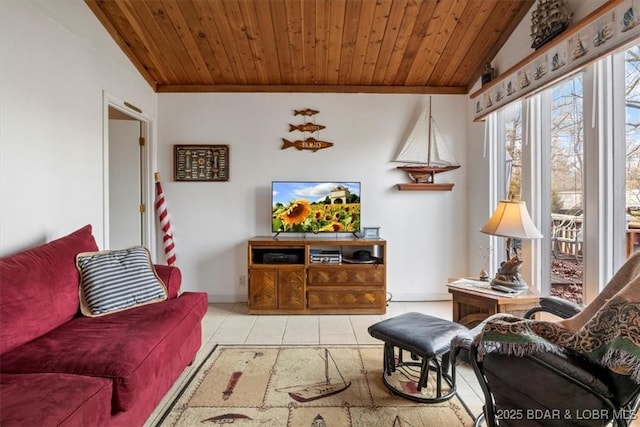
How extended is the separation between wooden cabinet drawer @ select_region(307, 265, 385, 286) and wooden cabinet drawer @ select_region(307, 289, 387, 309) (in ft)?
0.30

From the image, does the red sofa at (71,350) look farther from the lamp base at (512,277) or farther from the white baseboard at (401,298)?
the lamp base at (512,277)

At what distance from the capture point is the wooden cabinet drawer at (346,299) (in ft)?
11.3

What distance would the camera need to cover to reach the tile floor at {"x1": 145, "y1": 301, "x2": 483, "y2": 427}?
9.05 ft

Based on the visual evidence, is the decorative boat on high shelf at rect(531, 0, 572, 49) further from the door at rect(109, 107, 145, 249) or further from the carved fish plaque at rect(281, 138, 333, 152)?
the door at rect(109, 107, 145, 249)

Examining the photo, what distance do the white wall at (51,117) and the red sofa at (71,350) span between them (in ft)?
1.33

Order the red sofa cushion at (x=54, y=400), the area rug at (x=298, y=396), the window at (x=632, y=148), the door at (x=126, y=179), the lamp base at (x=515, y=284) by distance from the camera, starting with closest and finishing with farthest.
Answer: the red sofa cushion at (x=54, y=400)
the area rug at (x=298, y=396)
the window at (x=632, y=148)
the lamp base at (x=515, y=284)
the door at (x=126, y=179)

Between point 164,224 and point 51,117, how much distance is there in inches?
66.2

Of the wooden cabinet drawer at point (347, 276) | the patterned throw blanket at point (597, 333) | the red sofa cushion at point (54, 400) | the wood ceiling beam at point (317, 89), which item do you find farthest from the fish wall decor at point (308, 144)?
the red sofa cushion at point (54, 400)

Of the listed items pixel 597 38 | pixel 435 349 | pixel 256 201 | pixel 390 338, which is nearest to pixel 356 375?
pixel 390 338

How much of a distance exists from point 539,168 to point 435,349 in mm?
1823

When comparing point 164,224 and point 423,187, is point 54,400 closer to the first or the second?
point 164,224

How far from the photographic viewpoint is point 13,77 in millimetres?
1979

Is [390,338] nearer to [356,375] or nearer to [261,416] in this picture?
[356,375]

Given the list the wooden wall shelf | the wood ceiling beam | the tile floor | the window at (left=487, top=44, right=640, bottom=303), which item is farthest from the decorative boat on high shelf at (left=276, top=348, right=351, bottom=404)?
the wood ceiling beam
